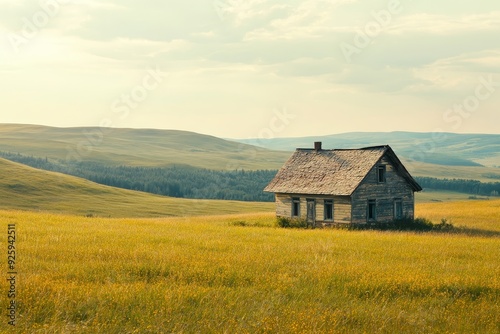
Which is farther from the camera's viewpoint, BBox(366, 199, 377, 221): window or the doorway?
the doorway

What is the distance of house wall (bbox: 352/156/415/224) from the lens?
44.6 meters

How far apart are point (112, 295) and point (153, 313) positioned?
3.85ft

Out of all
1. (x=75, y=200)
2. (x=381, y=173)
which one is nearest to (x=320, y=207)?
(x=381, y=173)

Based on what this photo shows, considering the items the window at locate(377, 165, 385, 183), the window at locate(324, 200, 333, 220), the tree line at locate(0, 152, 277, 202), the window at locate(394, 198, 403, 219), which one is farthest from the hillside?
the window at locate(394, 198, 403, 219)

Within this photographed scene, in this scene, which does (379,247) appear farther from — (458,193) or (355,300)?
(458,193)

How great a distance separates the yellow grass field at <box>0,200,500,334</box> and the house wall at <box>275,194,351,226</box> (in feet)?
69.6

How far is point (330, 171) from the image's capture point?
158 feet

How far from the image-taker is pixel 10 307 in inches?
419

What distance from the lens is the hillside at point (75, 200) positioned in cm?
8631

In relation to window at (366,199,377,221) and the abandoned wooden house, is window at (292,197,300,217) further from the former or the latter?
window at (366,199,377,221)

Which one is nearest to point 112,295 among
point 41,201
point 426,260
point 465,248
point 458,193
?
point 426,260

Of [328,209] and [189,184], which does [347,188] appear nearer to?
[328,209]

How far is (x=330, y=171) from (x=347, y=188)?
12.9 ft

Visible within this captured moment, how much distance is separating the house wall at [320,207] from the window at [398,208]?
552 centimetres
